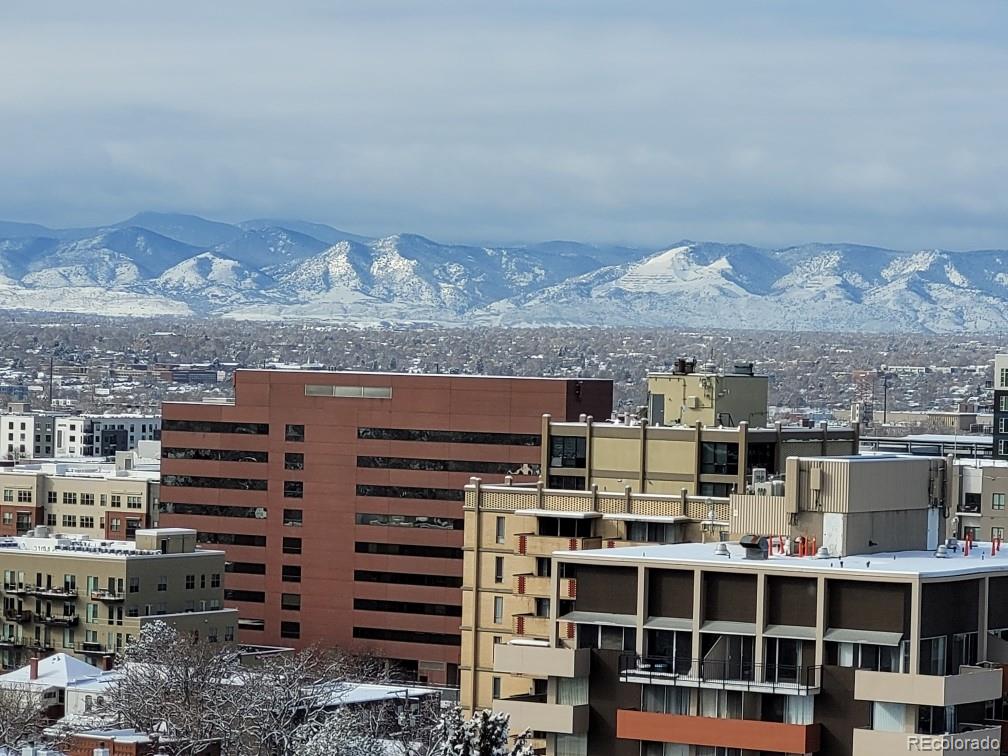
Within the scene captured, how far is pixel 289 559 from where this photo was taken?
19225cm

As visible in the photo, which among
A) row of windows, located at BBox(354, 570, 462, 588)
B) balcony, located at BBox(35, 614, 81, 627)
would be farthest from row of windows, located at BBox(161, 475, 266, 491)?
balcony, located at BBox(35, 614, 81, 627)

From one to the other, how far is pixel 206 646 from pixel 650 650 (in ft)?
252

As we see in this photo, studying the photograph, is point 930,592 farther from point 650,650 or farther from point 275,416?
point 275,416

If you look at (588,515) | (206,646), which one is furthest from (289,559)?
(588,515)

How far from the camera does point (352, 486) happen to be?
191 meters

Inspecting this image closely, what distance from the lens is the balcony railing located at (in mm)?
160750

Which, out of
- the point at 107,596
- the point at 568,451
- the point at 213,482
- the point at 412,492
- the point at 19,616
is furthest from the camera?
the point at 213,482

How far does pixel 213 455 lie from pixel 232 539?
21.3ft

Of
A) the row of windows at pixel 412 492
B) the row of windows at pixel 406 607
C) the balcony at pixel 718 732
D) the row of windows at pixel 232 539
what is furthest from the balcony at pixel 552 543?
the row of windows at pixel 232 539

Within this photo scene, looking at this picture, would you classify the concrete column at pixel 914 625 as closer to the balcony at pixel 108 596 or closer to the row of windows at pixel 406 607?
the balcony at pixel 108 596

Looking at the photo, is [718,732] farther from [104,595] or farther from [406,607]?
[406,607]

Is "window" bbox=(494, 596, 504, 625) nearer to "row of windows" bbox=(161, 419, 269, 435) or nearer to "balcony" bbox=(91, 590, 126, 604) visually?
"balcony" bbox=(91, 590, 126, 604)

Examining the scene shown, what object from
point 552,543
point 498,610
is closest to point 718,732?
point 552,543

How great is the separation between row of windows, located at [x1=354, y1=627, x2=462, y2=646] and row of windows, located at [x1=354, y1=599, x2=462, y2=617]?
1314 millimetres
